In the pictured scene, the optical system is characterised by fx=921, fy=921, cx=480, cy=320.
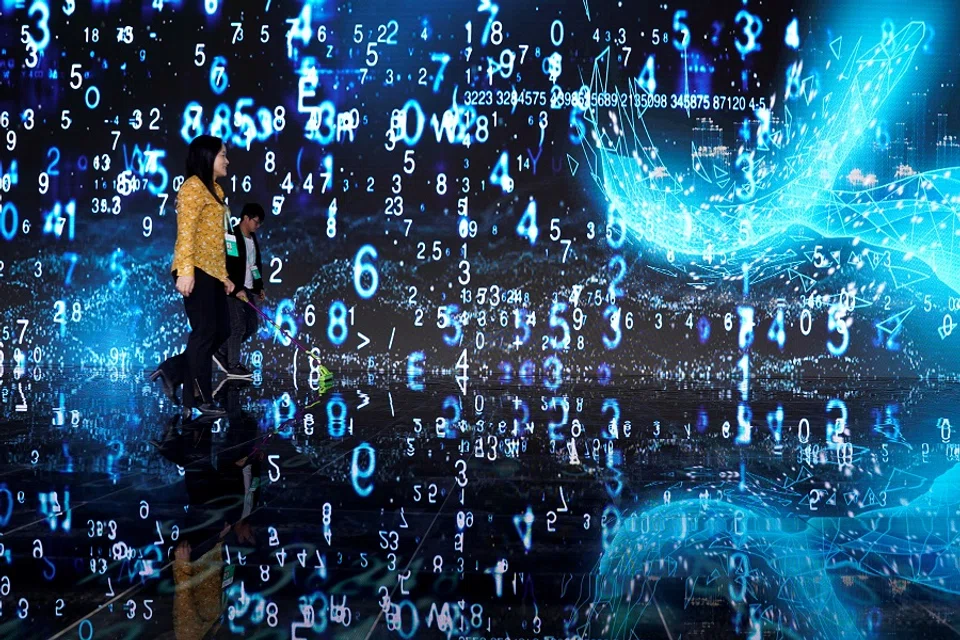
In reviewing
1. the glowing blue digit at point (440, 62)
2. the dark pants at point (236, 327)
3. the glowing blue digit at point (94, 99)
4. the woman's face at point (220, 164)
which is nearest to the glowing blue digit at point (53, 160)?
the glowing blue digit at point (94, 99)

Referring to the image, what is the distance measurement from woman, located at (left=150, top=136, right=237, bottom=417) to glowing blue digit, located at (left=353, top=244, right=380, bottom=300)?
337 cm

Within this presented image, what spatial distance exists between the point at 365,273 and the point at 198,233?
3.55m

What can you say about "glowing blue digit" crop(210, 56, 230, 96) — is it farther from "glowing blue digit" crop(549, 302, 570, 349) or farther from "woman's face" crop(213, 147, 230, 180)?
"woman's face" crop(213, 147, 230, 180)

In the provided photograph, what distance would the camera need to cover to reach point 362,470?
2600mm

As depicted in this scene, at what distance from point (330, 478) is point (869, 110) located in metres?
6.19

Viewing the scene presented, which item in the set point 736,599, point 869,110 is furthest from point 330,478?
point 869,110

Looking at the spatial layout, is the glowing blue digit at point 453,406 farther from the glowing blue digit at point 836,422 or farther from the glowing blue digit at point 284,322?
the glowing blue digit at point 284,322

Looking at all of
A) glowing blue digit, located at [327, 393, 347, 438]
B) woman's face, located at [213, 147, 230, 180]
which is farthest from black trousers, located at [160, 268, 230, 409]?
glowing blue digit, located at [327, 393, 347, 438]

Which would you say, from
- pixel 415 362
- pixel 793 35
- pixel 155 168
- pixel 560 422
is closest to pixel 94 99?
pixel 155 168

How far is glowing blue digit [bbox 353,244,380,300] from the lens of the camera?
7246 millimetres

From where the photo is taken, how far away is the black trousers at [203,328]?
3.75 m

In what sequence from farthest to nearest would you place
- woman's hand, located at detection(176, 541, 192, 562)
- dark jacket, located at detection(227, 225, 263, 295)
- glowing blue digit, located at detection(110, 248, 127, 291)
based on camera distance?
glowing blue digit, located at detection(110, 248, 127, 291) < dark jacket, located at detection(227, 225, 263, 295) < woman's hand, located at detection(176, 541, 192, 562)

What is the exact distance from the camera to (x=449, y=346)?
7191 millimetres

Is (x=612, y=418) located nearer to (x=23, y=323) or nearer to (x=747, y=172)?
(x=747, y=172)
